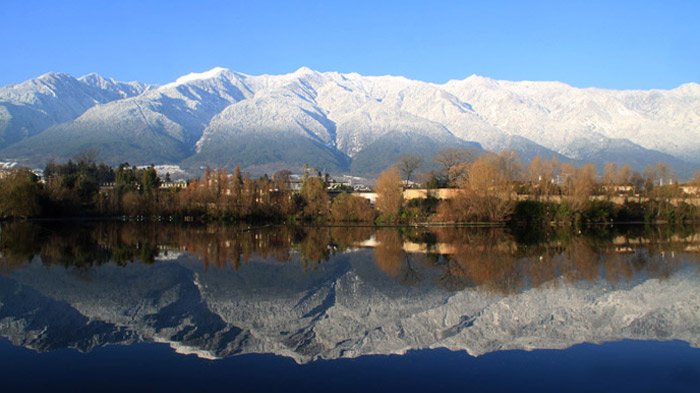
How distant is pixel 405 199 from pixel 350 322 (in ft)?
140

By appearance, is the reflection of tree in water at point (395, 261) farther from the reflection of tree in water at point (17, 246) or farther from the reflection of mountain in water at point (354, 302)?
the reflection of tree in water at point (17, 246)

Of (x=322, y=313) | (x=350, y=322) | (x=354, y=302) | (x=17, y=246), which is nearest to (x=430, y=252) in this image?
(x=354, y=302)

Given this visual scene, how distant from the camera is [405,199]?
187ft

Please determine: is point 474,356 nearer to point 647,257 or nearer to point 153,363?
point 153,363

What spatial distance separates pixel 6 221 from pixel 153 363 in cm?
4966

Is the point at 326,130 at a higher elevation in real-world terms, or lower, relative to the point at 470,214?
higher

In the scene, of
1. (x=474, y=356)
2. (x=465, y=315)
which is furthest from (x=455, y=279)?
(x=474, y=356)

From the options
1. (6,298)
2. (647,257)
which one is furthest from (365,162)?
(6,298)

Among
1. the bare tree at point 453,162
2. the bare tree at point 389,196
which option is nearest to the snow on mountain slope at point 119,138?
the bare tree at point 453,162

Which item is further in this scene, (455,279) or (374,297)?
(455,279)

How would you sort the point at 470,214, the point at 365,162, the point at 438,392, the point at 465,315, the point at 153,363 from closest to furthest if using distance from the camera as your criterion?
1. the point at 438,392
2. the point at 153,363
3. the point at 465,315
4. the point at 470,214
5. the point at 365,162

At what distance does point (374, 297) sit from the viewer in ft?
58.0

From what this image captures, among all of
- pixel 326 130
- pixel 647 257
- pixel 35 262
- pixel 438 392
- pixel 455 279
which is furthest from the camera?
pixel 326 130

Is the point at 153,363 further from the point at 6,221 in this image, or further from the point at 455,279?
the point at 6,221
